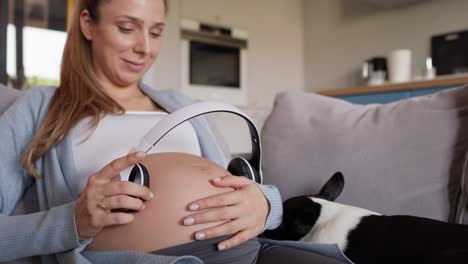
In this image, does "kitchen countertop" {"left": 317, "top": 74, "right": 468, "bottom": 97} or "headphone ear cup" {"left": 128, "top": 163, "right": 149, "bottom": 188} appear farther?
"kitchen countertop" {"left": 317, "top": 74, "right": 468, "bottom": 97}

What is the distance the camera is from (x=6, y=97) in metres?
1.11

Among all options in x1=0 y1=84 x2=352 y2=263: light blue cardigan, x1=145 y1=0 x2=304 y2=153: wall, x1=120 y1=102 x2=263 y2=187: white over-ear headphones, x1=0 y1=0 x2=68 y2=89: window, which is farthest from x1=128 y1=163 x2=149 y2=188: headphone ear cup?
x1=0 y1=0 x2=68 y2=89: window

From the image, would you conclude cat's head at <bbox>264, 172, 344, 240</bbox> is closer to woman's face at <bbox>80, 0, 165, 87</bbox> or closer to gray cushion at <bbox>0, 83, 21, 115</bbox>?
woman's face at <bbox>80, 0, 165, 87</bbox>

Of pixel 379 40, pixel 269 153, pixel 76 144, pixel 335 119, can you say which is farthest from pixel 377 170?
pixel 379 40

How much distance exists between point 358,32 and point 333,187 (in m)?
3.45

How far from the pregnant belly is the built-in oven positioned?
2.92m

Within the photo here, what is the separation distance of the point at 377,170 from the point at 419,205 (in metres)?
0.12

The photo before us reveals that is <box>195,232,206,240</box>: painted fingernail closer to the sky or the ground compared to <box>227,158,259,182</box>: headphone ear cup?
closer to the ground

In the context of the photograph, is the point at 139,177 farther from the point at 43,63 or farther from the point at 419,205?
the point at 43,63

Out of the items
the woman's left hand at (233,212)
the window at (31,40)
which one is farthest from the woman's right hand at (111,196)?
the window at (31,40)

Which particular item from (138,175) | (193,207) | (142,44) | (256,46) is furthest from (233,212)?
(256,46)

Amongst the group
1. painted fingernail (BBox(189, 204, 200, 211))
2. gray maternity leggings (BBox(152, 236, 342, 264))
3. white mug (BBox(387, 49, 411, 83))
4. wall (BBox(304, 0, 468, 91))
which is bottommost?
gray maternity leggings (BBox(152, 236, 342, 264))

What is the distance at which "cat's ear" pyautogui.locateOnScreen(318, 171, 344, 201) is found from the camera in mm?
1013

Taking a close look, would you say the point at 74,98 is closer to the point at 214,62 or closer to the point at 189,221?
the point at 189,221
